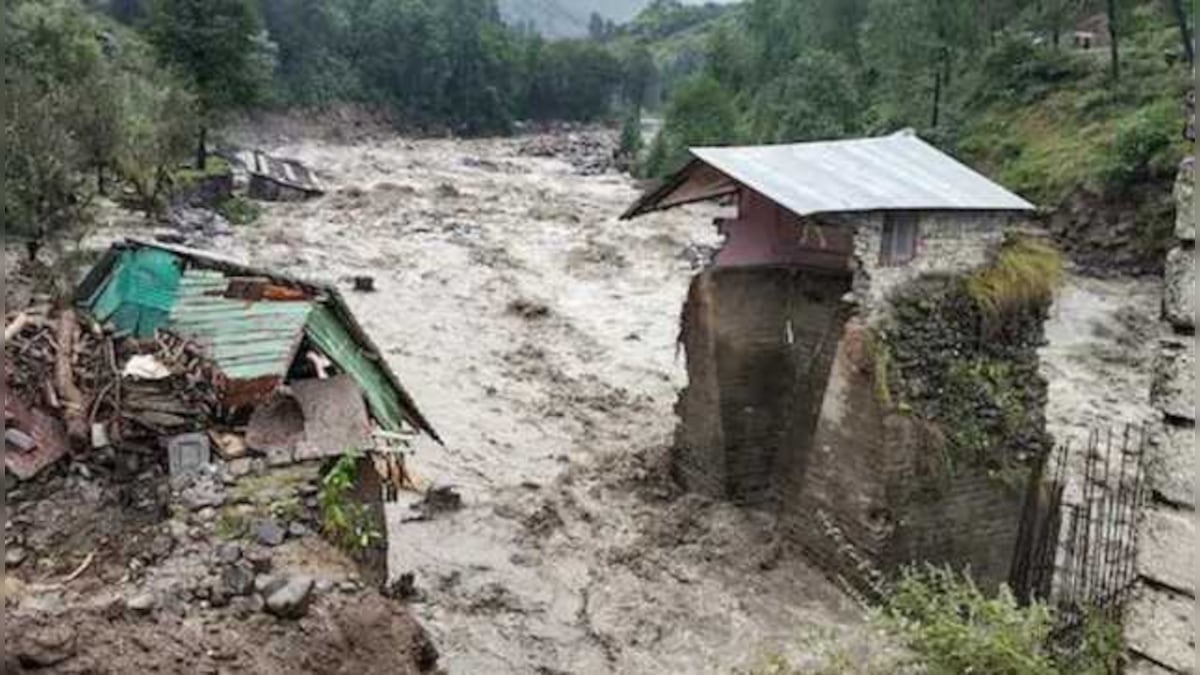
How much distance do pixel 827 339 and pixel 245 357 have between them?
708 centimetres

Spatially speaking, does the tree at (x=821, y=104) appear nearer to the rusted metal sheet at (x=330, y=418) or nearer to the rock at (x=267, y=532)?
the rusted metal sheet at (x=330, y=418)

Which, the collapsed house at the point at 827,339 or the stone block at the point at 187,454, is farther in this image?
the collapsed house at the point at 827,339

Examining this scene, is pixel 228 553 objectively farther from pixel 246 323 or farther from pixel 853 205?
pixel 853 205

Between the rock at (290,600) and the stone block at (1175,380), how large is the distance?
17.2 feet

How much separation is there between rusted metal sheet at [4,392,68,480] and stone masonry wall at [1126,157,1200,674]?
681 cm

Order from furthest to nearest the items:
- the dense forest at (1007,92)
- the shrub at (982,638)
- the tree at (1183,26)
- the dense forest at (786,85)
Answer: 1. the tree at (1183,26)
2. the dense forest at (1007,92)
3. the dense forest at (786,85)
4. the shrub at (982,638)

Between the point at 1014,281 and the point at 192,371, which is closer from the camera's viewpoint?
the point at 192,371

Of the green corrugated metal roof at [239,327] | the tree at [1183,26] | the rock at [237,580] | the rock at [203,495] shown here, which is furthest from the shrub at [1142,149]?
the rock at [237,580]

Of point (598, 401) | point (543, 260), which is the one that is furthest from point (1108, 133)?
point (598, 401)

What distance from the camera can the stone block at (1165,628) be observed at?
2.78 m

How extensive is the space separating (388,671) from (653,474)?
31.3 feet

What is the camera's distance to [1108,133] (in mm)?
34969

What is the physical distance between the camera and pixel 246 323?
28.6ft

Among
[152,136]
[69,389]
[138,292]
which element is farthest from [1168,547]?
[152,136]
